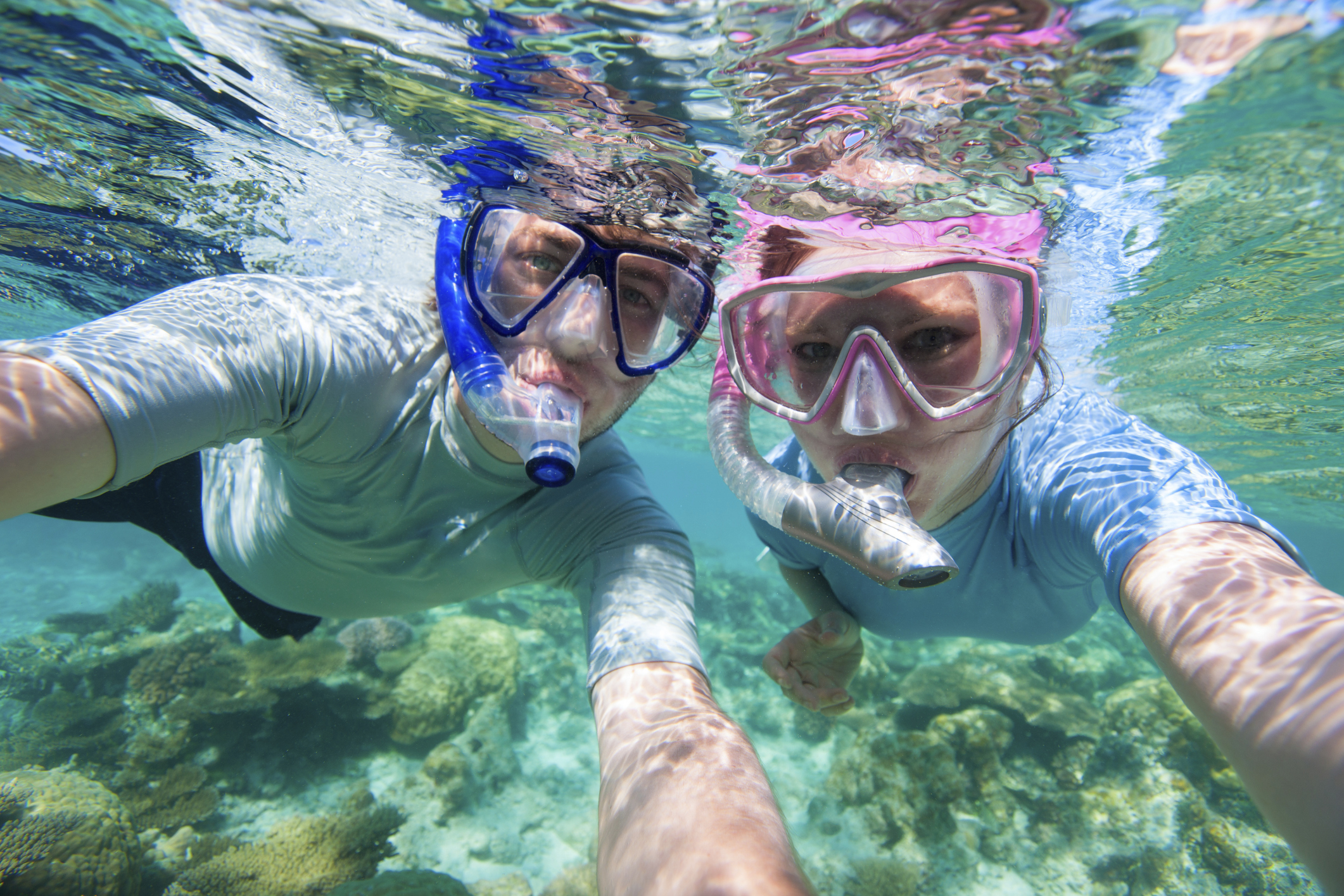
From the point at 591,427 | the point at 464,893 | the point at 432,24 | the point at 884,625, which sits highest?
the point at 432,24

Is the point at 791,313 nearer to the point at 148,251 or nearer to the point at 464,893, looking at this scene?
the point at 464,893

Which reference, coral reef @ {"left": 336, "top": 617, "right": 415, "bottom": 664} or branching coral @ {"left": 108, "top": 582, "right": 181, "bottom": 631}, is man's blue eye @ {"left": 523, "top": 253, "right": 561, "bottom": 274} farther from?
branching coral @ {"left": 108, "top": 582, "right": 181, "bottom": 631}

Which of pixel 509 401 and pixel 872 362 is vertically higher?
pixel 872 362

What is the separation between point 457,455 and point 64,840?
5.29 meters

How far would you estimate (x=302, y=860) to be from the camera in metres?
5.56

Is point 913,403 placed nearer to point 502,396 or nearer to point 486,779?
point 502,396

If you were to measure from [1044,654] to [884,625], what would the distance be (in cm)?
1107

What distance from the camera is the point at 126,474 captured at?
1944mm

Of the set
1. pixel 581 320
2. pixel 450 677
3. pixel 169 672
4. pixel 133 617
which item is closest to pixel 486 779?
Result: pixel 450 677

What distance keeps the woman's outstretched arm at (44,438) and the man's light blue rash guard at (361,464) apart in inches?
1.9

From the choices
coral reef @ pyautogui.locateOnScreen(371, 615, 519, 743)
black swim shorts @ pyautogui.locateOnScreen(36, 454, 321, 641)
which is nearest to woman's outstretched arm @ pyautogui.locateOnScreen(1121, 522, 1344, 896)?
black swim shorts @ pyautogui.locateOnScreen(36, 454, 321, 641)

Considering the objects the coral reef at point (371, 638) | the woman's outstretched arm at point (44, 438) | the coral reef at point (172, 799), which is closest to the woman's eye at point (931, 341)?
the woman's outstretched arm at point (44, 438)

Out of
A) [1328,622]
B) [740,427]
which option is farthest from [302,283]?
[1328,622]

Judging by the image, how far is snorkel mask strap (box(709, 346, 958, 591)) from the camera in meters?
2.06
